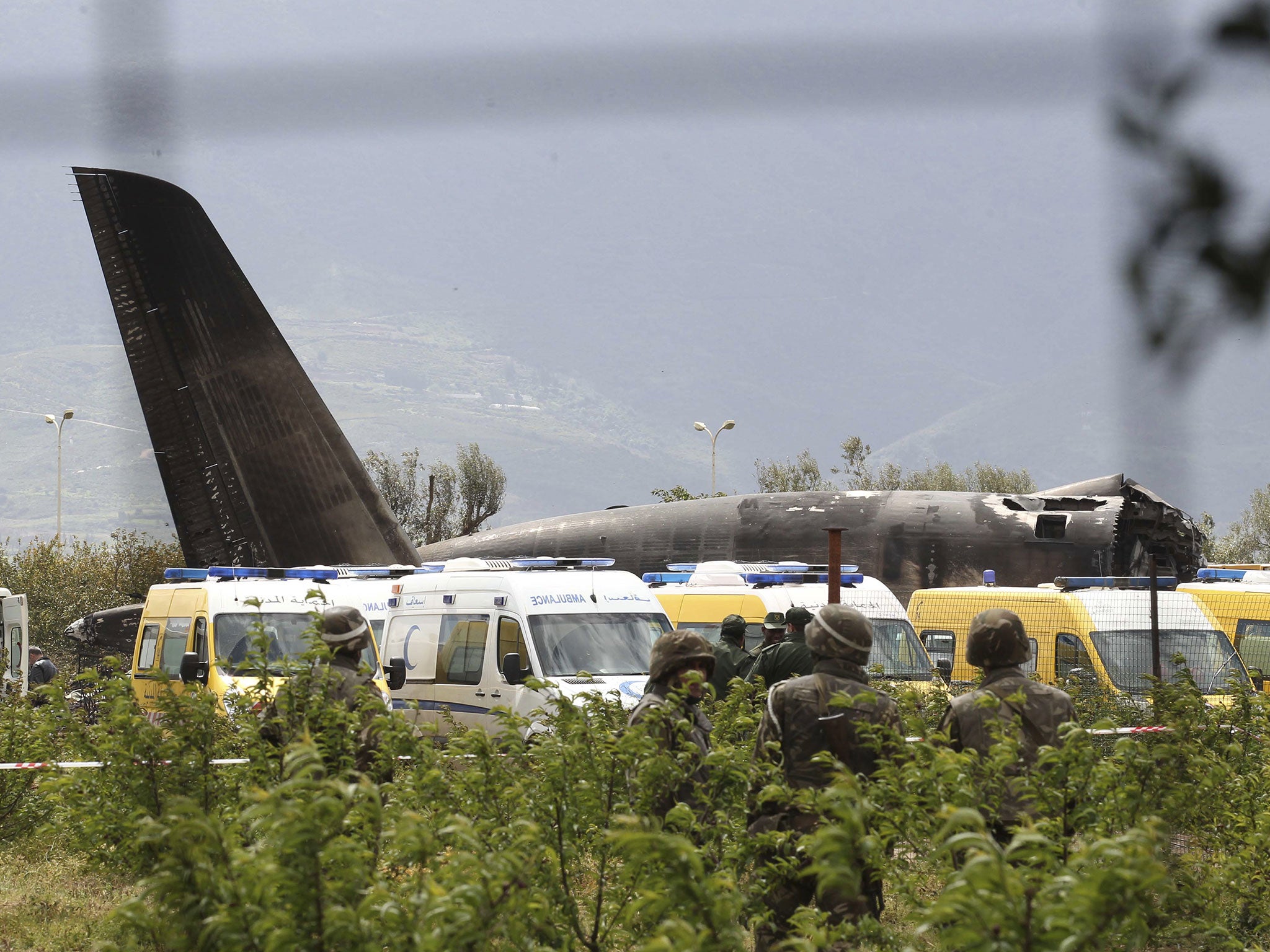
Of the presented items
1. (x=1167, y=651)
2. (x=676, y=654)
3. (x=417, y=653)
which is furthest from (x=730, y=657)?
(x=676, y=654)

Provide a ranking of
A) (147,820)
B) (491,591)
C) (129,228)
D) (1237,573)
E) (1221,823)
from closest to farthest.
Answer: (147,820)
(1221,823)
(491,591)
(1237,573)
(129,228)

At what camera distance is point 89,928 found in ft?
24.0

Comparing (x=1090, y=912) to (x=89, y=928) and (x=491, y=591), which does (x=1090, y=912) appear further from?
(x=491, y=591)

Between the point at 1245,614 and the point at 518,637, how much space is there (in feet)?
32.4

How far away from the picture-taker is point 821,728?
566cm

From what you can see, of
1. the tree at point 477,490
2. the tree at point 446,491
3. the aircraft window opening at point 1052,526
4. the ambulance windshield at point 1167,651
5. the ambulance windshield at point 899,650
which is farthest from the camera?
the tree at point 477,490

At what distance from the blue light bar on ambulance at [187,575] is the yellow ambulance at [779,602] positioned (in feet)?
21.6

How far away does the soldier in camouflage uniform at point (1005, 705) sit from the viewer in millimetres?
5844

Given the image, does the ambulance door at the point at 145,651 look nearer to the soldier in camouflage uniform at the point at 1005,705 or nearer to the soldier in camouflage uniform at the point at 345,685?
the soldier in camouflage uniform at the point at 345,685

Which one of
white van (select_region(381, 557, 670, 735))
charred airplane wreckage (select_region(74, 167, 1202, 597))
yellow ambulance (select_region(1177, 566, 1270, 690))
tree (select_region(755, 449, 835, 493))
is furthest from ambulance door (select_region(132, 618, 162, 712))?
tree (select_region(755, 449, 835, 493))

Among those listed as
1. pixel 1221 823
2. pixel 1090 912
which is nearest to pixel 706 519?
pixel 1221 823

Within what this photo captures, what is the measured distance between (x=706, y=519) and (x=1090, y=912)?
2709 cm

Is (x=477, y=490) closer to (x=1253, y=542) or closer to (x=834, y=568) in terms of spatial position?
(x=1253, y=542)

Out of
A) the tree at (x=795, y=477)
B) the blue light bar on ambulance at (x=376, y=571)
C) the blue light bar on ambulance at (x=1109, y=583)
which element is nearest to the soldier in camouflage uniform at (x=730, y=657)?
the blue light bar on ambulance at (x=1109, y=583)
